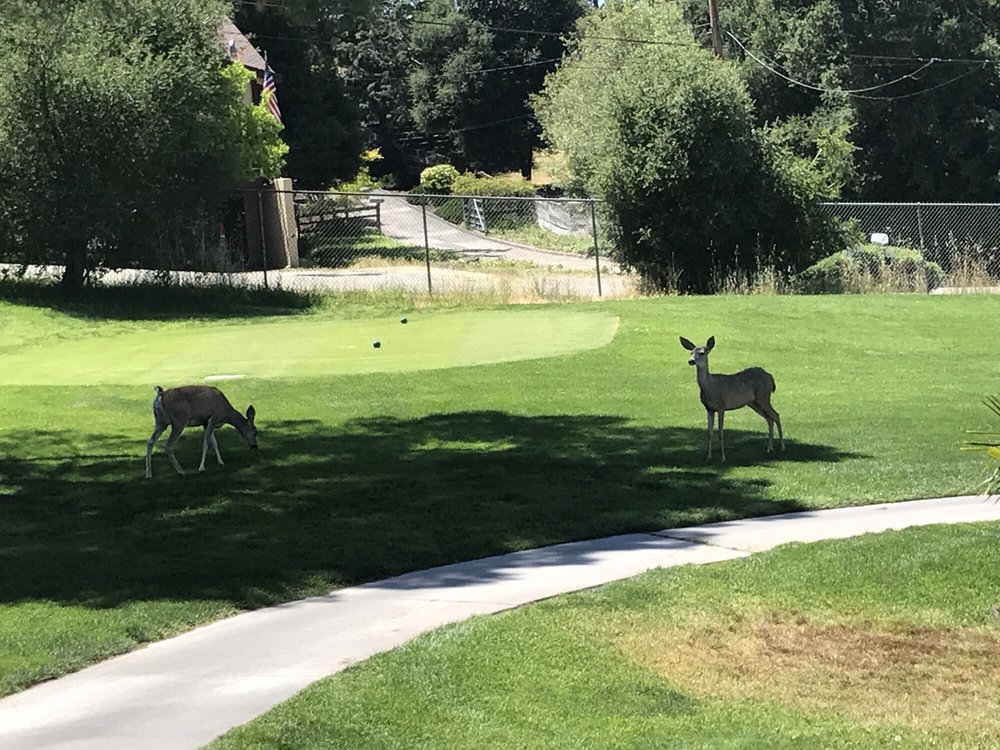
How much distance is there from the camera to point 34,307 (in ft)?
90.4

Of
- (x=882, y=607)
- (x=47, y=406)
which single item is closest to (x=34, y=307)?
(x=47, y=406)

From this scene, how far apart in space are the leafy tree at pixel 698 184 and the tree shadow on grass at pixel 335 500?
14.9 metres

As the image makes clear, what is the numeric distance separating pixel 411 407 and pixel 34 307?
46.8 feet

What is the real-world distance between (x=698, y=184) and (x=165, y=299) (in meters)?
11.4

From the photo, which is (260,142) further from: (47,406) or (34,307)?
(47,406)

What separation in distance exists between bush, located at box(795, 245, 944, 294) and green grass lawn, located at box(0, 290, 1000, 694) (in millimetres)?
4046

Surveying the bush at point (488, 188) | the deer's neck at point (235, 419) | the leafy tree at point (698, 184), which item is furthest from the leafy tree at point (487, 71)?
the deer's neck at point (235, 419)

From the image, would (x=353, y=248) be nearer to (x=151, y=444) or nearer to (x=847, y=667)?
(x=151, y=444)

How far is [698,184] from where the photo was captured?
29156mm

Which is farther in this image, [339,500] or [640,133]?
[640,133]

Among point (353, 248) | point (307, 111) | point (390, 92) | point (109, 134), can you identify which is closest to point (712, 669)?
point (109, 134)

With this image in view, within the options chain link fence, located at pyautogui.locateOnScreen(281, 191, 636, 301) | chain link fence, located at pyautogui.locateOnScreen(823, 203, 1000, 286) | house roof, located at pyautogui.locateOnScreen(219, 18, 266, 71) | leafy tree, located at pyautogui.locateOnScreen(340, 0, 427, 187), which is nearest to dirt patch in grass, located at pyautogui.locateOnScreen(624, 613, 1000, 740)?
chain link fence, located at pyautogui.locateOnScreen(281, 191, 636, 301)

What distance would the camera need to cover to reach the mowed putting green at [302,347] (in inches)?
739

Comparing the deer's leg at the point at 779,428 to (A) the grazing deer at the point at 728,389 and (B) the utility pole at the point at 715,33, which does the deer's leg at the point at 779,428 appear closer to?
(A) the grazing deer at the point at 728,389
